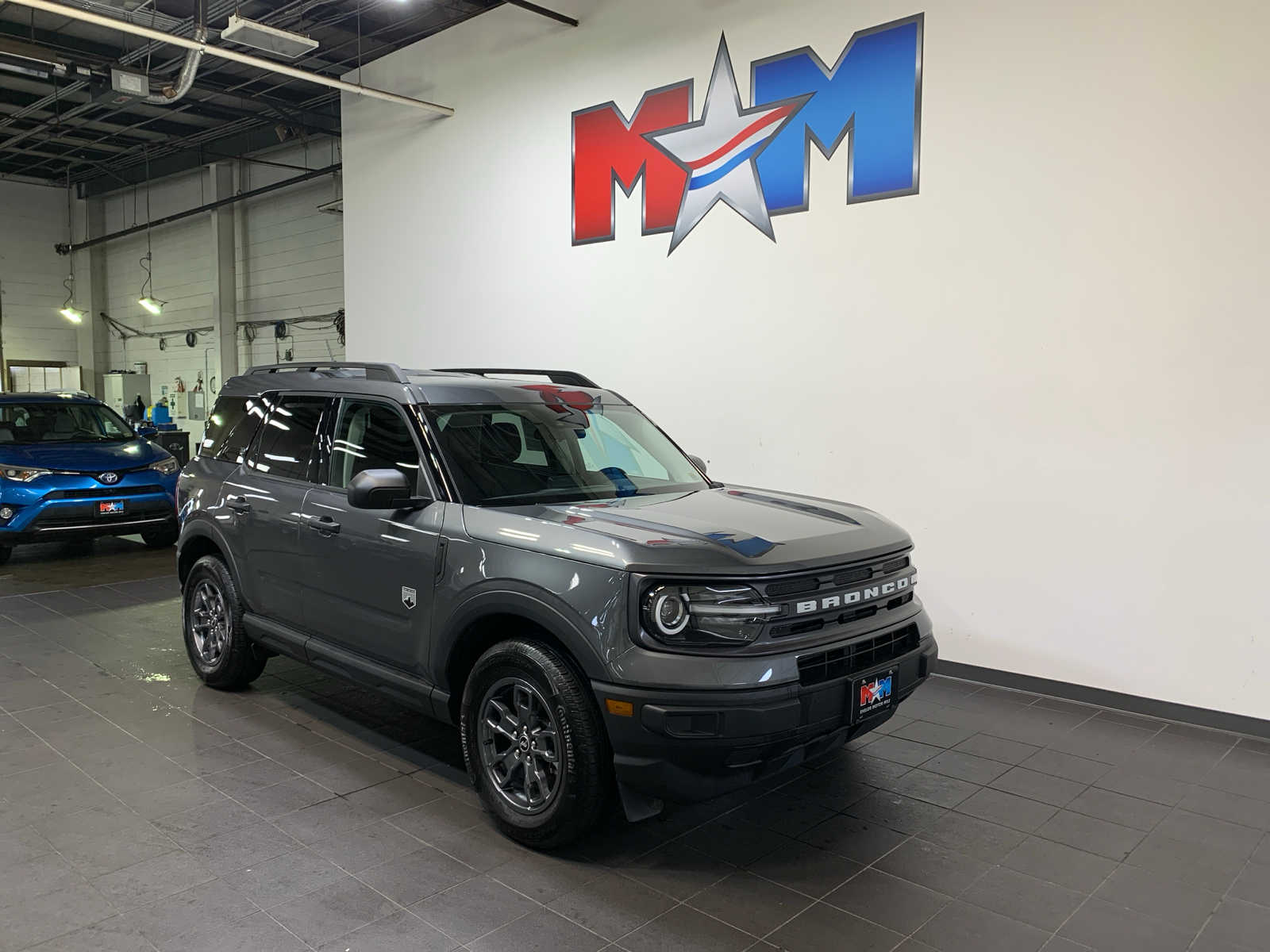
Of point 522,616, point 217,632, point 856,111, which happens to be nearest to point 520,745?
point 522,616

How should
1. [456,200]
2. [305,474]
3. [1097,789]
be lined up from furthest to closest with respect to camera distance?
1. [456,200]
2. [305,474]
3. [1097,789]

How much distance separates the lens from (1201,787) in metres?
3.85

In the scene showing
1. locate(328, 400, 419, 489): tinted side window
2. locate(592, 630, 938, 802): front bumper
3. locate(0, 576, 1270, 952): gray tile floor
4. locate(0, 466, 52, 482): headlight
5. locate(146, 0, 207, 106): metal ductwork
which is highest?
locate(146, 0, 207, 106): metal ductwork

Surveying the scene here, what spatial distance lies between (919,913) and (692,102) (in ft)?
17.8

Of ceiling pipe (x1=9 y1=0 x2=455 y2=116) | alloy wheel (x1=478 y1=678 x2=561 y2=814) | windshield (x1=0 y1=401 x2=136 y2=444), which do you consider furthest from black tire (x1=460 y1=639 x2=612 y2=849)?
windshield (x1=0 y1=401 x2=136 y2=444)

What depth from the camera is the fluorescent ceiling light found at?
21.8 feet

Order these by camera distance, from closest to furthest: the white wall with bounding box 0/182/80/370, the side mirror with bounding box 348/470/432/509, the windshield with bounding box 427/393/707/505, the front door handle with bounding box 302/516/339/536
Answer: the side mirror with bounding box 348/470/432/509, the windshield with bounding box 427/393/707/505, the front door handle with bounding box 302/516/339/536, the white wall with bounding box 0/182/80/370

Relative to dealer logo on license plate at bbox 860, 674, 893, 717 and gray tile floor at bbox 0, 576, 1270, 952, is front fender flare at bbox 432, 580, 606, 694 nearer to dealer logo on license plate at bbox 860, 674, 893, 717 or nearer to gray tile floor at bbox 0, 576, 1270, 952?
gray tile floor at bbox 0, 576, 1270, 952

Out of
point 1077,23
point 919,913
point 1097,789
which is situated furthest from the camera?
point 1077,23

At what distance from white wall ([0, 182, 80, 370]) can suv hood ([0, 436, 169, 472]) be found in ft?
37.1

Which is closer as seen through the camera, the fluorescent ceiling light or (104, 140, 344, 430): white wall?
the fluorescent ceiling light

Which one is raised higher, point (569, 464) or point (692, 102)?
point (692, 102)

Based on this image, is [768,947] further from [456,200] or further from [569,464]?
[456,200]

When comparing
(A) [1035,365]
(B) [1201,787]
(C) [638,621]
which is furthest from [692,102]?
(B) [1201,787]
